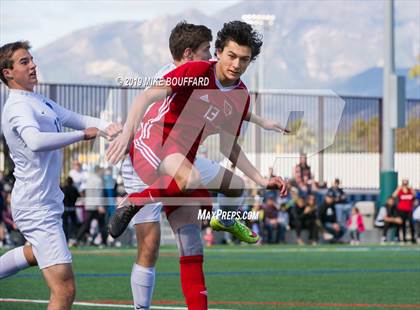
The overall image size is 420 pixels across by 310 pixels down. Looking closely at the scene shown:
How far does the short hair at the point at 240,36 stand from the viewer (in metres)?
8.11

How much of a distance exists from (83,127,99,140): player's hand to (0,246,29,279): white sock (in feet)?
4.26

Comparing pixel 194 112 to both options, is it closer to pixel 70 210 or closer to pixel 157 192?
pixel 157 192

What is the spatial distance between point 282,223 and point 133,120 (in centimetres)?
2171

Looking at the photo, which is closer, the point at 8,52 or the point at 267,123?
the point at 8,52

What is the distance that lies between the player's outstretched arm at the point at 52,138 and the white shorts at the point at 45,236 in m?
0.51

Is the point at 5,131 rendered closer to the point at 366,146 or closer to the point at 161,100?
the point at 161,100

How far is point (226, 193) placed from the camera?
8664mm

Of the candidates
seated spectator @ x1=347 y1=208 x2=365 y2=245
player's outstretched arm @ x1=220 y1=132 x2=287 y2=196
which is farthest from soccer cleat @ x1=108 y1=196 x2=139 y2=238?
seated spectator @ x1=347 y1=208 x2=365 y2=245

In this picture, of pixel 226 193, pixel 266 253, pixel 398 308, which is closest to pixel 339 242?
pixel 266 253

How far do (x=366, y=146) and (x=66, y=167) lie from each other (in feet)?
41.8

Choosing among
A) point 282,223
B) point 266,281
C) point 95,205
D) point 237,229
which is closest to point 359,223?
point 282,223

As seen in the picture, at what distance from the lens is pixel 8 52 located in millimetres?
7719

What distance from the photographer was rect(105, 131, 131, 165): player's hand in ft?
23.7

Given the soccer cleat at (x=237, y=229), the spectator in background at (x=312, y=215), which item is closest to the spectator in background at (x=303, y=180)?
the spectator in background at (x=312, y=215)
